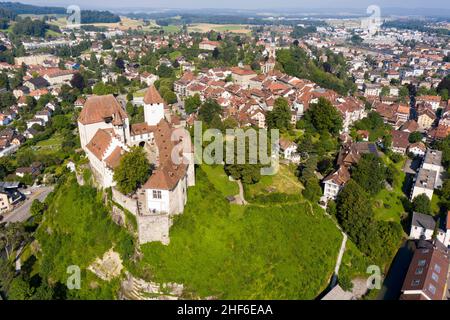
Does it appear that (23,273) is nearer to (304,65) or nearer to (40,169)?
(40,169)

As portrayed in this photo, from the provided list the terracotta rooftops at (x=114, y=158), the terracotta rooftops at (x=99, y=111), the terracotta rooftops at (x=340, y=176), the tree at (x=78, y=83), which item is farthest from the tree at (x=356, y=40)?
the terracotta rooftops at (x=114, y=158)

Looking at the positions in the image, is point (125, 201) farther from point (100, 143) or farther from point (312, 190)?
point (312, 190)

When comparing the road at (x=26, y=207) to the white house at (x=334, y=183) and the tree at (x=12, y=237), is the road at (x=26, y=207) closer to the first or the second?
the tree at (x=12, y=237)

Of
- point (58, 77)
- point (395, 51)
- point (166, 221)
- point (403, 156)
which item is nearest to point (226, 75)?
point (403, 156)

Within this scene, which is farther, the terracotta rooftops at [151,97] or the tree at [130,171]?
the terracotta rooftops at [151,97]

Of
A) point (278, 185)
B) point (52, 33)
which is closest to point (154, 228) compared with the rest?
point (278, 185)

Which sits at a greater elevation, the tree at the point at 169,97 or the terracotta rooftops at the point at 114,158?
the terracotta rooftops at the point at 114,158
